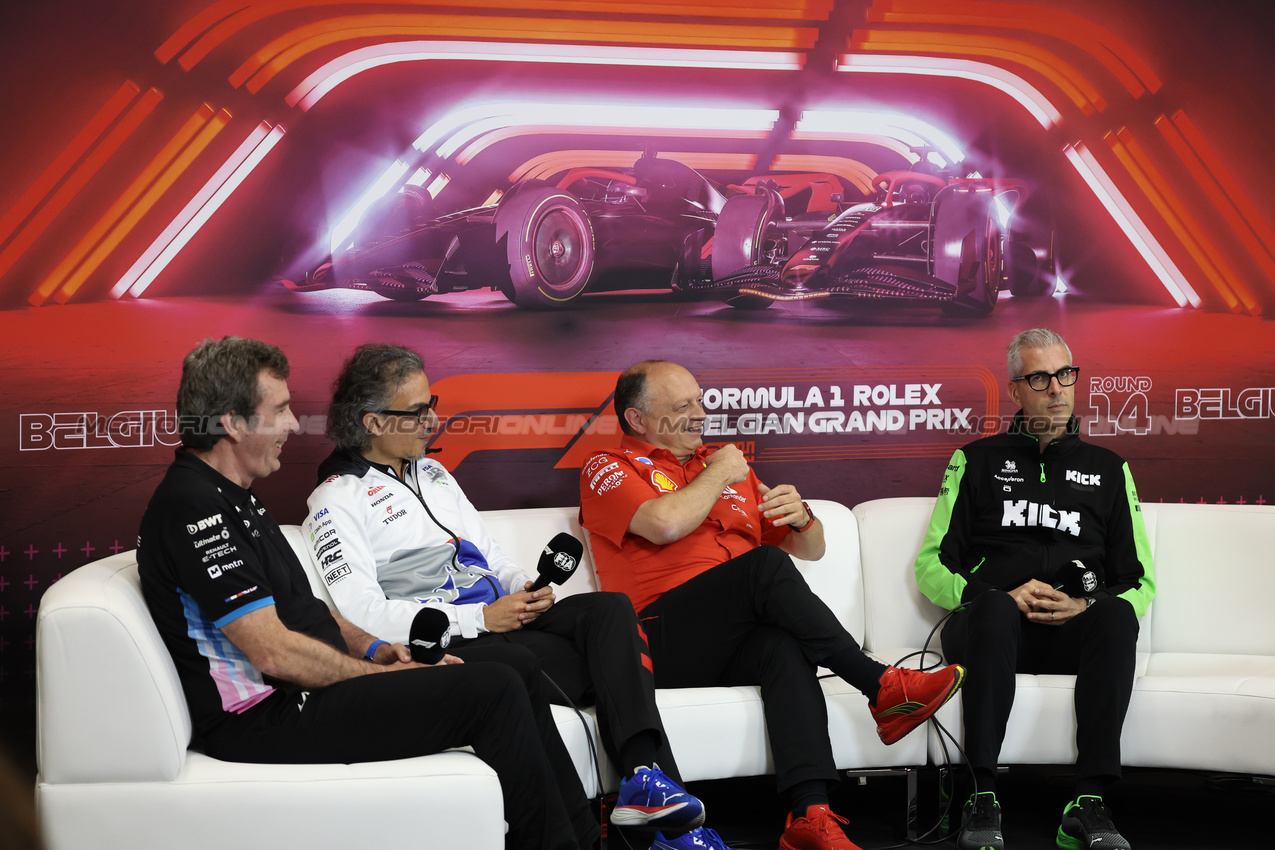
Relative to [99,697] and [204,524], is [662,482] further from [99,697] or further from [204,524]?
[99,697]

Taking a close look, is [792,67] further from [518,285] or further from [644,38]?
[518,285]

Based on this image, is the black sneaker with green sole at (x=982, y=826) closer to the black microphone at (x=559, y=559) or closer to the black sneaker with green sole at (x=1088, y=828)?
the black sneaker with green sole at (x=1088, y=828)

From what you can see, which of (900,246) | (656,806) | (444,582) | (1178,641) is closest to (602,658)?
(656,806)

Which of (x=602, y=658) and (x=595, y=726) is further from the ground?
(x=602, y=658)

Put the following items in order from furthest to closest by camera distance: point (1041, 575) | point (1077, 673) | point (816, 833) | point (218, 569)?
point (1041, 575)
point (1077, 673)
point (816, 833)
point (218, 569)

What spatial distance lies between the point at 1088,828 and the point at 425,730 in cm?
164

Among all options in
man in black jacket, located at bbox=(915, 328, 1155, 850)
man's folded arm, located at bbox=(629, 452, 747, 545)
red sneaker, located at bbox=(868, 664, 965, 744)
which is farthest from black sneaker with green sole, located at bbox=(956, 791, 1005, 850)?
man's folded arm, located at bbox=(629, 452, 747, 545)

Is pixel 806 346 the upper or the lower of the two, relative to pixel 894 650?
upper

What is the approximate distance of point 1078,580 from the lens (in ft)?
9.32

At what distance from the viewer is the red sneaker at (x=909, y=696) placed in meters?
2.41

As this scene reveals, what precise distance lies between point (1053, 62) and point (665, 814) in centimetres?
309

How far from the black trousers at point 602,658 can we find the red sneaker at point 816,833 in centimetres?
33

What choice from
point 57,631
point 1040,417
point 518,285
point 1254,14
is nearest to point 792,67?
point 518,285

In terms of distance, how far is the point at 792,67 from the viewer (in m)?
3.62
